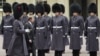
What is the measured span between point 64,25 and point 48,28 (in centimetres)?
63

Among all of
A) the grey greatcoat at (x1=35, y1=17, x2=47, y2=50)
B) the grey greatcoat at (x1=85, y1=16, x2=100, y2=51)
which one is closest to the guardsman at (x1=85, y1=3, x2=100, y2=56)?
the grey greatcoat at (x1=85, y1=16, x2=100, y2=51)

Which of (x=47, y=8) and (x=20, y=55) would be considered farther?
(x=47, y=8)

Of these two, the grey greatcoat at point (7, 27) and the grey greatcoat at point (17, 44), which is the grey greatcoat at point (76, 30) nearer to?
the grey greatcoat at point (7, 27)

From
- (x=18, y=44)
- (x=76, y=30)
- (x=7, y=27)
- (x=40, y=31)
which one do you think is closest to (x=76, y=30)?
(x=76, y=30)

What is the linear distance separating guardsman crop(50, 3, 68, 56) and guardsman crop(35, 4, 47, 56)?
1.07ft

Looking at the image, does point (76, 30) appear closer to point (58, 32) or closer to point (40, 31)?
point (58, 32)

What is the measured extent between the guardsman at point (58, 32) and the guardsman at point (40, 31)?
33 cm

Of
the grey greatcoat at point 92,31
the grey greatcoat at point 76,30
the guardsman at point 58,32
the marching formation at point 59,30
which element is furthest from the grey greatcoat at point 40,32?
the grey greatcoat at point 92,31

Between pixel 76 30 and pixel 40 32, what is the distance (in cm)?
103

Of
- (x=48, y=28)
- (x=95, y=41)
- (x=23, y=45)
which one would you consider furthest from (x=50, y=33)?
(x=23, y=45)

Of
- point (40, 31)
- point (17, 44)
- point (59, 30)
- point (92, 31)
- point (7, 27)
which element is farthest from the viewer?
point (7, 27)

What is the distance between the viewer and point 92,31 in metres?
12.7

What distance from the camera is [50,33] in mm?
13617

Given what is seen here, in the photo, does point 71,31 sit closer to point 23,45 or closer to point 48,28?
point 48,28
